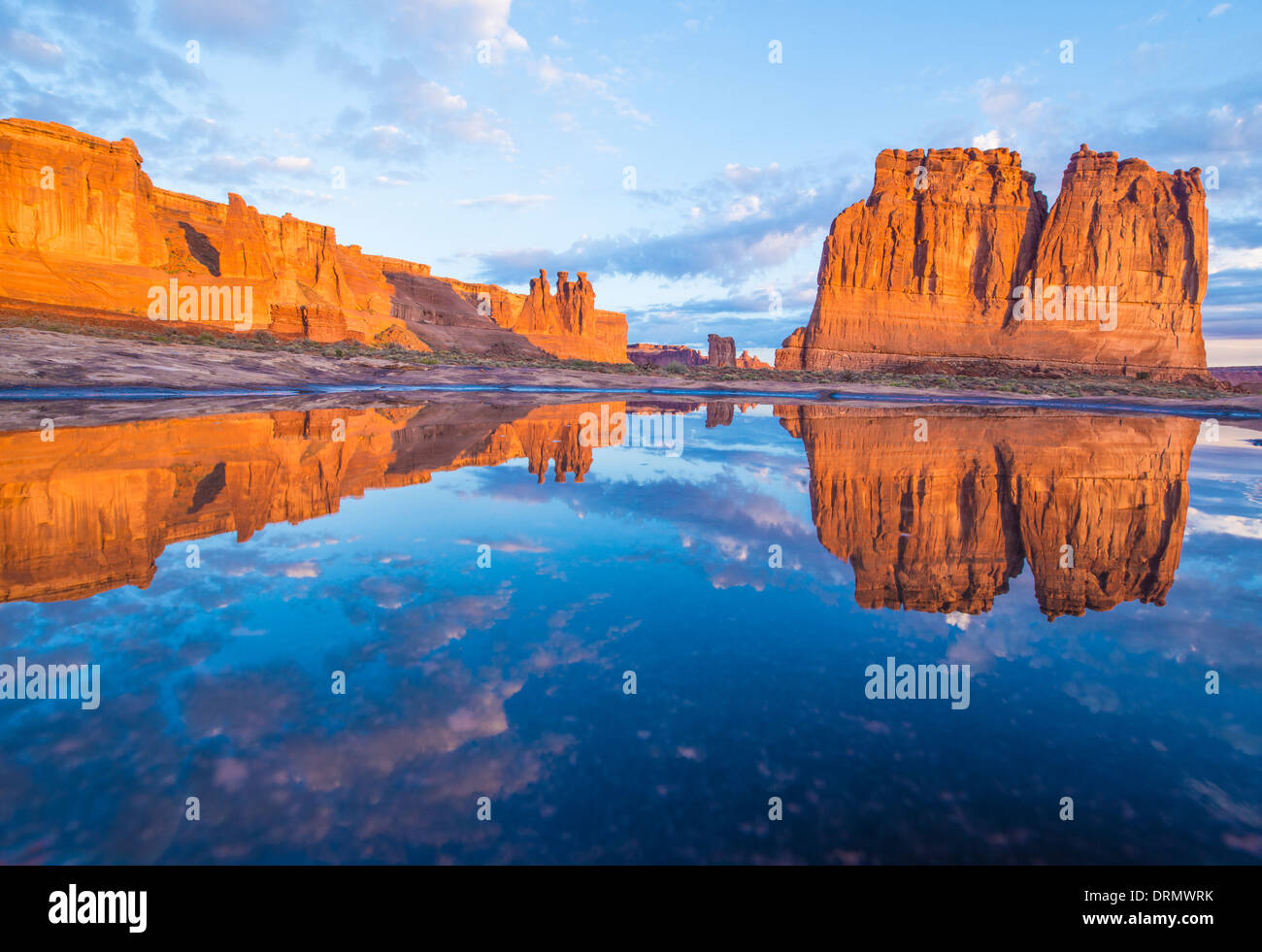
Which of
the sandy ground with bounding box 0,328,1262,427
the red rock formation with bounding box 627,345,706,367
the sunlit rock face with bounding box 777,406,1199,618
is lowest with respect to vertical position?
the sunlit rock face with bounding box 777,406,1199,618

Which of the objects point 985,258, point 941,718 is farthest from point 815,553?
point 985,258

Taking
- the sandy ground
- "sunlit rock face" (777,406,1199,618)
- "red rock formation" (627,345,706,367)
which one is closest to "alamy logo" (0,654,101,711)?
"sunlit rock face" (777,406,1199,618)

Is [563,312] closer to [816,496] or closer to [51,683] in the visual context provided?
[816,496]

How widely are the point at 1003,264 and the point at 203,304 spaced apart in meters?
87.3

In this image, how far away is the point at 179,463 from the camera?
7910 mm

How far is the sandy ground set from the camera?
56.1ft

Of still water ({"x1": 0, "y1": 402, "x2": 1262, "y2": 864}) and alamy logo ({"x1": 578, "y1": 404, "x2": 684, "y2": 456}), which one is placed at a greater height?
alamy logo ({"x1": 578, "y1": 404, "x2": 684, "y2": 456})

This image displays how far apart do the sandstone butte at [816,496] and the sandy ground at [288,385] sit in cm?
546

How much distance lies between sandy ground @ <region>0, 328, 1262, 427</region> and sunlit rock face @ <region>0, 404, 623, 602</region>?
3849mm

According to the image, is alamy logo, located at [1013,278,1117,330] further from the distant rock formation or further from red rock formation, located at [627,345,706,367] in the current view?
red rock formation, located at [627,345,706,367]

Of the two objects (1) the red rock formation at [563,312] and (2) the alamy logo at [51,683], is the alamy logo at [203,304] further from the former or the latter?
(1) the red rock formation at [563,312]
